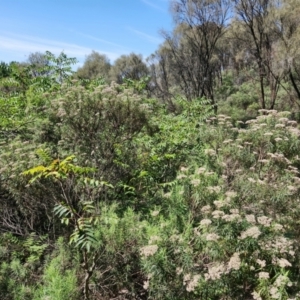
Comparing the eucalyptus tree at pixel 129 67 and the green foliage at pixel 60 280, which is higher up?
the eucalyptus tree at pixel 129 67

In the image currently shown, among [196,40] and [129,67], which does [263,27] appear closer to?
[196,40]

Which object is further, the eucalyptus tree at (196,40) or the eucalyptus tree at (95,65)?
the eucalyptus tree at (95,65)

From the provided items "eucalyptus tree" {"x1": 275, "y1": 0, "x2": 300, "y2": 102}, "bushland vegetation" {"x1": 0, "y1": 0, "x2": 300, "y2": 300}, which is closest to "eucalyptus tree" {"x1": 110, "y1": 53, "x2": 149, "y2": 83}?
"eucalyptus tree" {"x1": 275, "y1": 0, "x2": 300, "y2": 102}

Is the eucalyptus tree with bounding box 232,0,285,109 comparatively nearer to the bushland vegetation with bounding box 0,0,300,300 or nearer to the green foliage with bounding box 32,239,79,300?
the bushland vegetation with bounding box 0,0,300,300

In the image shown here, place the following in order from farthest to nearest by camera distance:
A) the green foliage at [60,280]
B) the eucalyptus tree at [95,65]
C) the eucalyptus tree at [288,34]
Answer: the eucalyptus tree at [95,65]
the eucalyptus tree at [288,34]
the green foliage at [60,280]

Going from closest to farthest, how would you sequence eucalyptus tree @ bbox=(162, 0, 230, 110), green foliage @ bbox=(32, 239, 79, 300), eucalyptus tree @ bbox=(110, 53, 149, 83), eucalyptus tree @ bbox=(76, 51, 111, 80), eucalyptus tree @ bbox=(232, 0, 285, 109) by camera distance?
1. green foliage @ bbox=(32, 239, 79, 300)
2. eucalyptus tree @ bbox=(232, 0, 285, 109)
3. eucalyptus tree @ bbox=(162, 0, 230, 110)
4. eucalyptus tree @ bbox=(110, 53, 149, 83)
5. eucalyptus tree @ bbox=(76, 51, 111, 80)

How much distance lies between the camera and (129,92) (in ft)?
16.7

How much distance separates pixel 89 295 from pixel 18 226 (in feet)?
5.22

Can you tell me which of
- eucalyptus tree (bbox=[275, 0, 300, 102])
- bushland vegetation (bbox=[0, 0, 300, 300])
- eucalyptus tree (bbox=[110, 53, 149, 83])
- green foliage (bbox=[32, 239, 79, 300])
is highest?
eucalyptus tree (bbox=[110, 53, 149, 83])

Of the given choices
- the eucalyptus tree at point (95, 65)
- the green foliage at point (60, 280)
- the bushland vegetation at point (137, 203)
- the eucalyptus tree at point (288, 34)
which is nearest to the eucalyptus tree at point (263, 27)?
the eucalyptus tree at point (288, 34)

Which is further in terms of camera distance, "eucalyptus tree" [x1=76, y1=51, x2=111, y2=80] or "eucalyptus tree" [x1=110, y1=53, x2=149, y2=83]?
"eucalyptus tree" [x1=76, y1=51, x2=111, y2=80]

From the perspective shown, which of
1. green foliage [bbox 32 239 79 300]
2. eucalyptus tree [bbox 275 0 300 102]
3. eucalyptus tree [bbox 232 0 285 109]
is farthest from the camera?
eucalyptus tree [bbox 232 0 285 109]

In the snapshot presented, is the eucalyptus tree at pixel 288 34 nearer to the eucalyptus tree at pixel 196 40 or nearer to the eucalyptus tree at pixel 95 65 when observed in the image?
the eucalyptus tree at pixel 196 40

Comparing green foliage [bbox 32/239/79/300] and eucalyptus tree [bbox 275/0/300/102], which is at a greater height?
eucalyptus tree [bbox 275/0/300/102]
